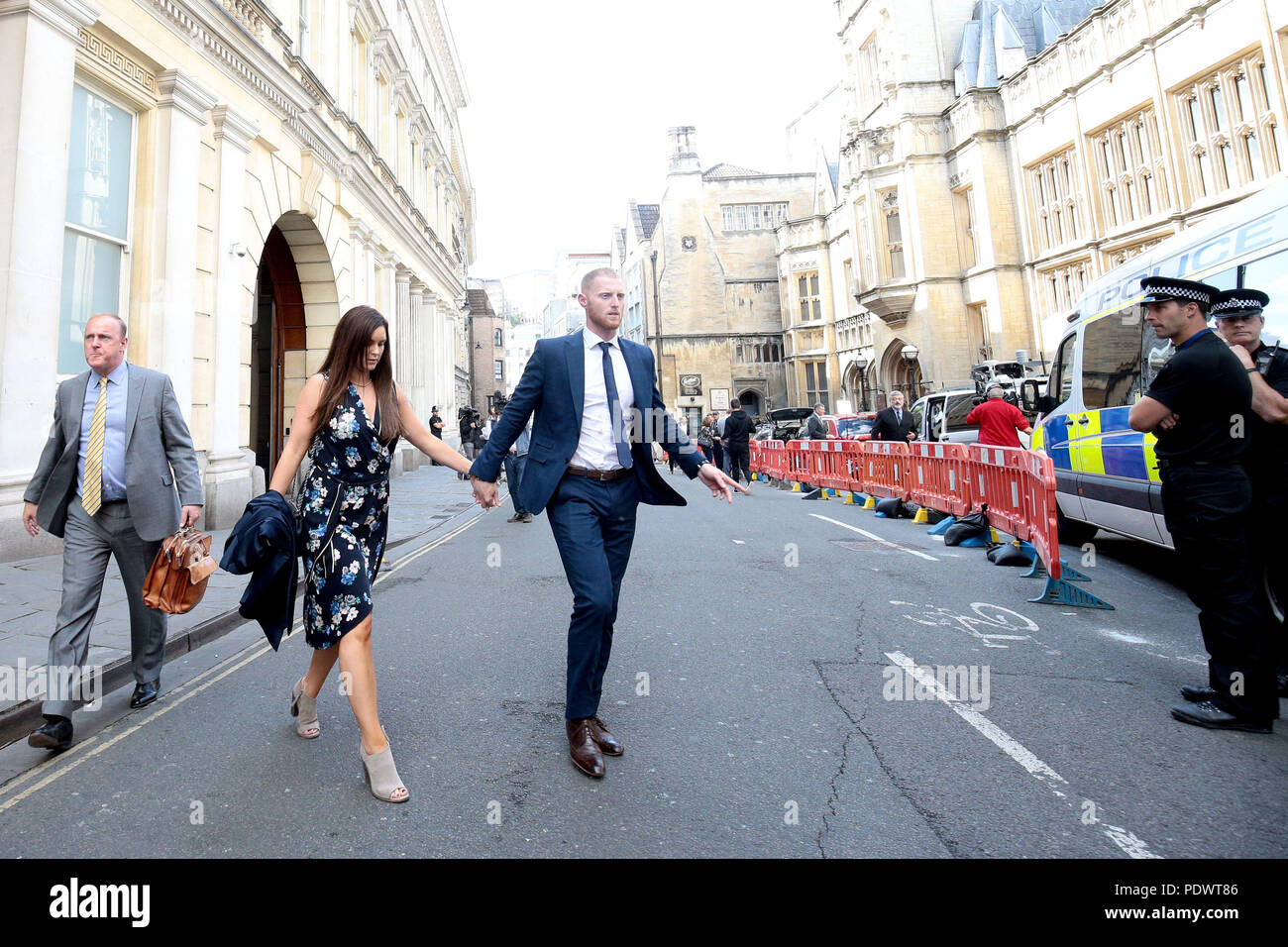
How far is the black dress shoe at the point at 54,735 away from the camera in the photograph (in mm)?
3303

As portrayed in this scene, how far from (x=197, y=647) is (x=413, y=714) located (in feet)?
8.23

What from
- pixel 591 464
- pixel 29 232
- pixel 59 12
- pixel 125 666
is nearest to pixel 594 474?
pixel 591 464

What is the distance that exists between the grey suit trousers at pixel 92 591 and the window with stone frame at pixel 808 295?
1754 inches

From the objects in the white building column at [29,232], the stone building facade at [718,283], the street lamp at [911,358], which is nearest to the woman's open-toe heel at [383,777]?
the white building column at [29,232]

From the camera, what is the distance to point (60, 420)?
147 inches

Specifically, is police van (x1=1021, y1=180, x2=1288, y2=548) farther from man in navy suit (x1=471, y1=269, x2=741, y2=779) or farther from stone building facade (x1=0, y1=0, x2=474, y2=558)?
stone building facade (x1=0, y1=0, x2=474, y2=558)

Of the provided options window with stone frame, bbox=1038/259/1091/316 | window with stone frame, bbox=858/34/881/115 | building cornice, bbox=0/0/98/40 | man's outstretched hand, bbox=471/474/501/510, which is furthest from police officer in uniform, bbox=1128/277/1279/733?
window with stone frame, bbox=858/34/881/115

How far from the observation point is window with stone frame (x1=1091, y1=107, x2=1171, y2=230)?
68.4 feet

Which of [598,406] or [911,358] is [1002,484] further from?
[911,358]

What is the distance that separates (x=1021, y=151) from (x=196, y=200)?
90.2ft

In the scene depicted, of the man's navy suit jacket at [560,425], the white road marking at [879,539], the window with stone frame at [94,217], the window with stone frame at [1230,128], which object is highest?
the window with stone frame at [1230,128]

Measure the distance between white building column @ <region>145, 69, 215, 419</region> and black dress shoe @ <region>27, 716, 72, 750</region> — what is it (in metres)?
7.49
